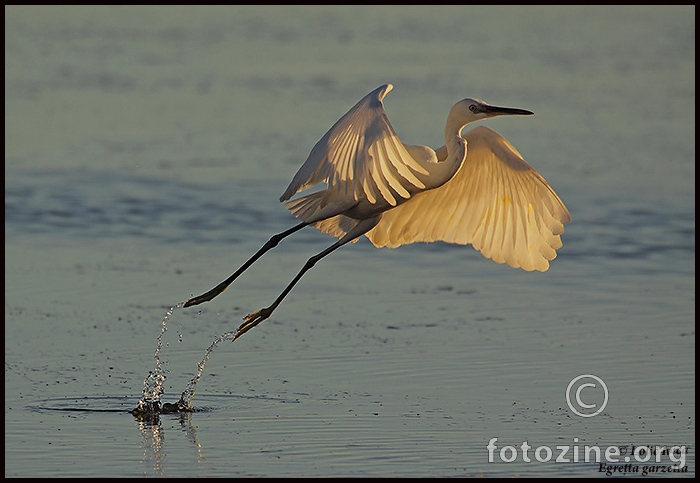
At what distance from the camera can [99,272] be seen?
→ 1230cm

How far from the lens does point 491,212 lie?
9672mm

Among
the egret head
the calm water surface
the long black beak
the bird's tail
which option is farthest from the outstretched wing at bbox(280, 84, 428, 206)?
the calm water surface

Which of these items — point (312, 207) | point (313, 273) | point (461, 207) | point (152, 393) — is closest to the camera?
point (152, 393)

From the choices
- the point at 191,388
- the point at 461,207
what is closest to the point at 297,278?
the point at 191,388

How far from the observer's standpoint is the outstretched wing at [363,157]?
7.65 meters

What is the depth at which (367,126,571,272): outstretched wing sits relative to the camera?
9.41 metres

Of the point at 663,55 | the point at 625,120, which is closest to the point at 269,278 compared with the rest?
the point at 625,120

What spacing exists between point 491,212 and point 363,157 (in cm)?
221

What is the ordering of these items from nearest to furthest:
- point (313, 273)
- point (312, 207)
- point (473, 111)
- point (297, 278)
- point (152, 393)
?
1. point (152, 393)
2. point (473, 111)
3. point (312, 207)
4. point (297, 278)
5. point (313, 273)

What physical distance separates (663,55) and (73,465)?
20.0 metres

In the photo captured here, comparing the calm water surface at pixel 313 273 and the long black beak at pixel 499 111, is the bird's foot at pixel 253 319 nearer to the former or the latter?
the calm water surface at pixel 313 273

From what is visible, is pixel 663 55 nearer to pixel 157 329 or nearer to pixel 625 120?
pixel 625 120

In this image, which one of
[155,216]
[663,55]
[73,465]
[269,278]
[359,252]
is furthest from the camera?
[663,55]

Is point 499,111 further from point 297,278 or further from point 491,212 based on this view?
point 297,278
